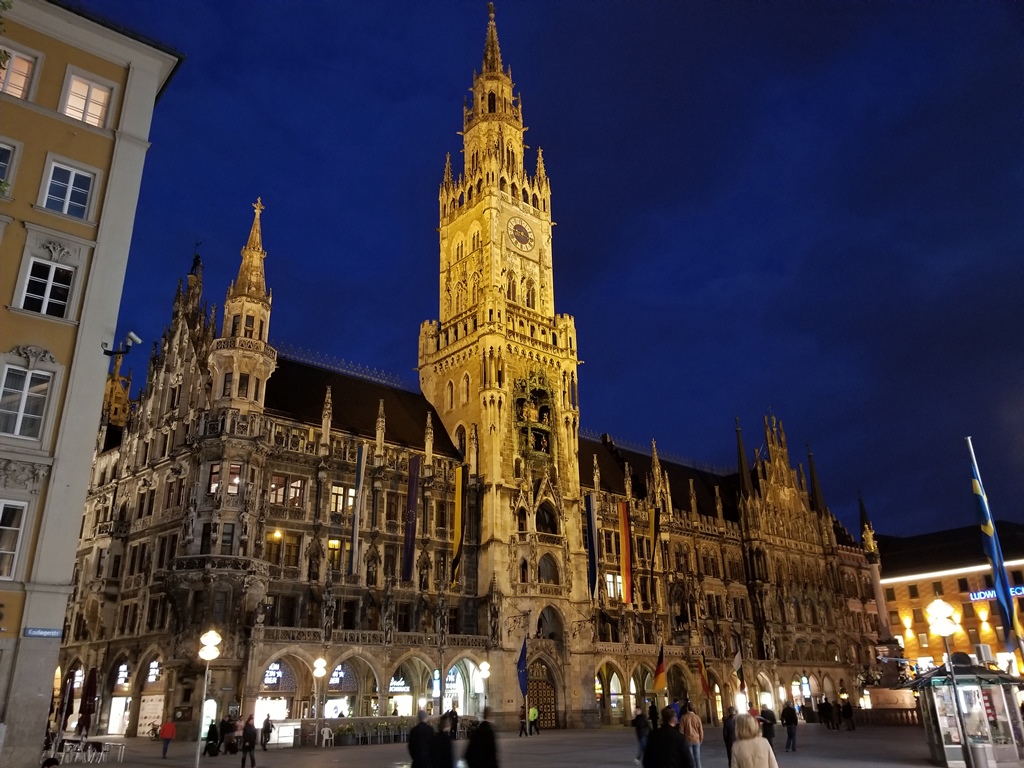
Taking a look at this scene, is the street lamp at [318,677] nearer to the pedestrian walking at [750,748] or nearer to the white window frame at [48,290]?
the white window frame at [48,290]

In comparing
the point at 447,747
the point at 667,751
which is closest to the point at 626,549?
the point at 447,747

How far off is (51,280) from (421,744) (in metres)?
19.1

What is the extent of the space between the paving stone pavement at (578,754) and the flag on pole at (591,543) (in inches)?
742

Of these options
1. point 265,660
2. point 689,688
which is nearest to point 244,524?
point 265,660

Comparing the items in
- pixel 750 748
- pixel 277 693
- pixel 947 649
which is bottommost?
pixel 750 748

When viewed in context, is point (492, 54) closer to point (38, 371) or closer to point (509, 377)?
point (509, 377)

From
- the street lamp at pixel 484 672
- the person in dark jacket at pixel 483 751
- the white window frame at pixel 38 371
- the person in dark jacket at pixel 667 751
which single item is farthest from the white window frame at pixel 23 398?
the street lamp at pixel 484 672

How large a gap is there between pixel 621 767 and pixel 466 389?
4073 centimetres

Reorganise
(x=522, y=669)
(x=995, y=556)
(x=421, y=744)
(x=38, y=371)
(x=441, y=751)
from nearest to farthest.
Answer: (x=441, y=751) → (x=421, y=744) → (x=38, y=371) → (x=995, y=556) → (x=522, y=669)

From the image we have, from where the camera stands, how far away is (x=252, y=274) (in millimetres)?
50562

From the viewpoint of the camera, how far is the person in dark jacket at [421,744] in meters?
14.2

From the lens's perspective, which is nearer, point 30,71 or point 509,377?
point 30,71

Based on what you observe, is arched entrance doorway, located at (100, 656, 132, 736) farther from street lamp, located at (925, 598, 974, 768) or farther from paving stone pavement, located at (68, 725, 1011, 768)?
street lamp, located at (925, 598, 974, 768)

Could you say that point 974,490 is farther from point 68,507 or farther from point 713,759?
point 68,507
